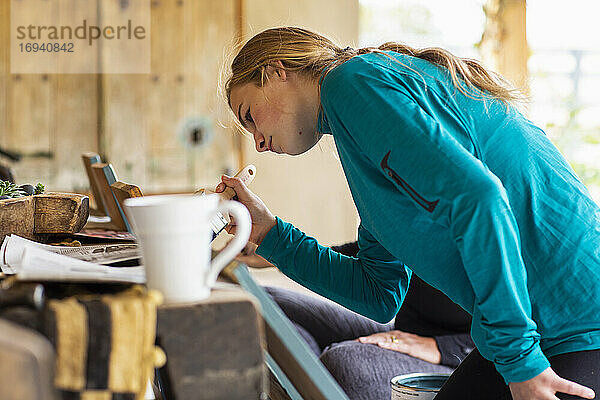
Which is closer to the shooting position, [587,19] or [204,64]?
[204,64]

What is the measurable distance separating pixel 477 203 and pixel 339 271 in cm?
51

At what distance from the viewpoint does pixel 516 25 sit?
4621mm

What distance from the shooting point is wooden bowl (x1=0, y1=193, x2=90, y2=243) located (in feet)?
3.74

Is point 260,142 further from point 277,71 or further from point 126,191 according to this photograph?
point 126,191

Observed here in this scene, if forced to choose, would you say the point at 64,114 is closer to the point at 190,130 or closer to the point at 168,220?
the point at 190,130

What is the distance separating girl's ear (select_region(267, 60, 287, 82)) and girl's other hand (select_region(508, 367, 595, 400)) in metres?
0.64

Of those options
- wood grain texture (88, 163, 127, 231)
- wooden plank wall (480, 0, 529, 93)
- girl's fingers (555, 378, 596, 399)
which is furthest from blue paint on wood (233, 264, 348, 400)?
wooden plank wall (480, 0, 529, 93)

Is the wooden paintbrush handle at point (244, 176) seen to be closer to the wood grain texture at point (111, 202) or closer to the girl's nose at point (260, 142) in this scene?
the girl's nose at point (260, 142)

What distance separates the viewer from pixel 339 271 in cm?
137

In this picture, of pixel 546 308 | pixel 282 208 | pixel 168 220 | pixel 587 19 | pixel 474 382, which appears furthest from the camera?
pixel 587 19

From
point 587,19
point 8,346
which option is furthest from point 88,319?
point 587,19

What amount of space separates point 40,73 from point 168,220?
11.4ft

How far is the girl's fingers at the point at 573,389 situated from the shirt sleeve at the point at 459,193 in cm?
4

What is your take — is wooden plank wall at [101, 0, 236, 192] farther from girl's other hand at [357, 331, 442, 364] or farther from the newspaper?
the newspaper
